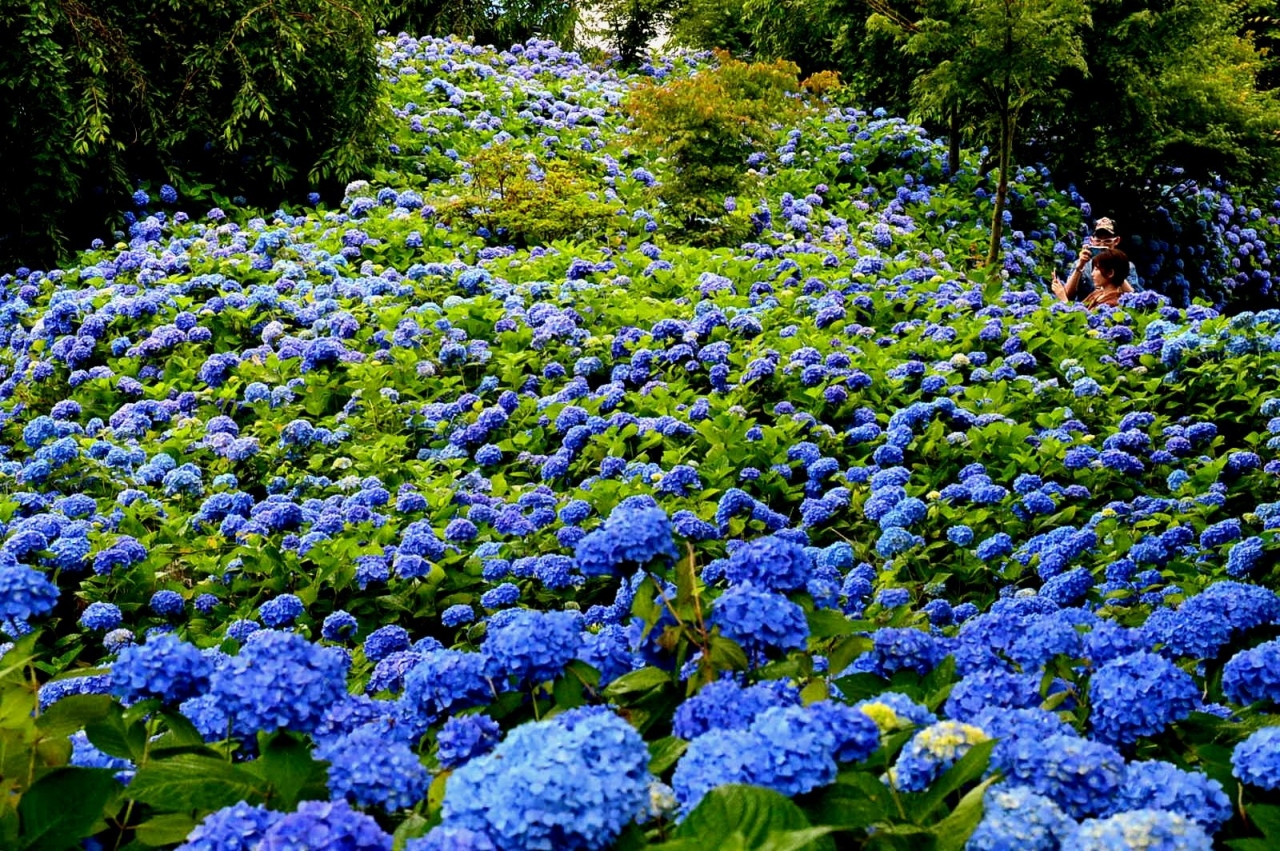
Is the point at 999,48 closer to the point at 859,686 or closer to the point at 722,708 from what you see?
the point at 859,686

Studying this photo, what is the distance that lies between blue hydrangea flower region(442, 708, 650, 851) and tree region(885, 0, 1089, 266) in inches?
279

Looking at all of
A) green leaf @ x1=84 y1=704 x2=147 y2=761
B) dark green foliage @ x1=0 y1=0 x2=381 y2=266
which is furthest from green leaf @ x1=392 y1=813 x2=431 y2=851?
dark green foliage @ x1=0 y1=0 x2=381 y2=266

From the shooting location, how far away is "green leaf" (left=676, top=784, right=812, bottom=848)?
4.08 ft

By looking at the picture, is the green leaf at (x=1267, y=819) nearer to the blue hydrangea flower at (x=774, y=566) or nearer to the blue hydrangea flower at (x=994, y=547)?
the blue hydrangea flower at (x=774, y=566)

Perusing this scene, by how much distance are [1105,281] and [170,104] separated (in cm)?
697

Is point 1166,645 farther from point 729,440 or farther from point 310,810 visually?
point 729,440

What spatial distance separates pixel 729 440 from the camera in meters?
4.77

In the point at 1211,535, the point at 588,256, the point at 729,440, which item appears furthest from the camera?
the point at 588,256

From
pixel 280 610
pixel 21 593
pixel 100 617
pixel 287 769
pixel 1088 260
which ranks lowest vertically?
pixel 100 617

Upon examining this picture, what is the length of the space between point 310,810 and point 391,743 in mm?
230

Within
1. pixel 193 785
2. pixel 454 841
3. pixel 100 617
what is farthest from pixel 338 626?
pixel 454 841

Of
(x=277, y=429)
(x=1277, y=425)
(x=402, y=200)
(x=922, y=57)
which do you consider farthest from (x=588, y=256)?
(x=922, y=57)

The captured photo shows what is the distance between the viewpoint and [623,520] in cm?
185

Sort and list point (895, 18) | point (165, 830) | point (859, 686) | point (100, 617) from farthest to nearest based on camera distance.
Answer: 1. point (895, 18)
2. point (100, 617)
3. point (859, 686)
4. point (165, 830)
